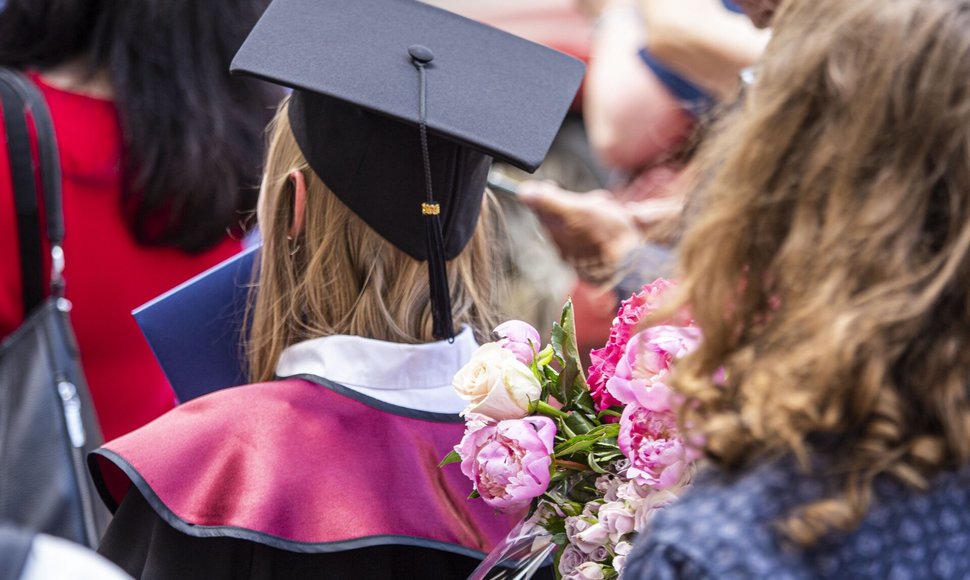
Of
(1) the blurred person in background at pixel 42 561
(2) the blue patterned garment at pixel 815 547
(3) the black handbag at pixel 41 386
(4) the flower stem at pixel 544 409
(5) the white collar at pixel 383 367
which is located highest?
(2) the blue patterned garment at pixel 815 547

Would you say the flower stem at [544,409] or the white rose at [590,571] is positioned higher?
the flower stem at [544,409]

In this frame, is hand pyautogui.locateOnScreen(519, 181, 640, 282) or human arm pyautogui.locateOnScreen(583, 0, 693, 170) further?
human arm pyautogui.locateOnScreen(583, 0, 693, 170)

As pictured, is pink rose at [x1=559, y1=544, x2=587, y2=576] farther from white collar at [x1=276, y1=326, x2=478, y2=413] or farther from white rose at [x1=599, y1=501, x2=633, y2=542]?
white collar at [x1=276, y1=326, x2=478, y2=413]

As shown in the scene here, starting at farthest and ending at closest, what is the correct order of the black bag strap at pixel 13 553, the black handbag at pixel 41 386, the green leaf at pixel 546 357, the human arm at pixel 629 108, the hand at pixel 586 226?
the human arm at pixel 629 108
the hand at pixel 586 226
the black handbag at pixel 41 386
the green leaf at pixel 546 357
the black bag strap at pixel 13 553

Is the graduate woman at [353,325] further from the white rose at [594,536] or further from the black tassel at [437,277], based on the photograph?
the white rose at [594,536]

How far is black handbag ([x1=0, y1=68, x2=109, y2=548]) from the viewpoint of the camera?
6.98 feet

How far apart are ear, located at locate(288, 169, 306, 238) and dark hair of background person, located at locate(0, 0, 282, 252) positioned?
655 millimetres

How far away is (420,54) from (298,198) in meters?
0.30

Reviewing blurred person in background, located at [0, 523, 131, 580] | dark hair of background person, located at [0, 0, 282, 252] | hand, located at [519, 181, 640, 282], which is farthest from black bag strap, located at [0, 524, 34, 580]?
hand, located at [519, 181, 640, 282]

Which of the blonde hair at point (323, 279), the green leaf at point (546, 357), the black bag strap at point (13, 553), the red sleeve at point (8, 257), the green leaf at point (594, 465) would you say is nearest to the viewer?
the black bag strap at point (13, 553)

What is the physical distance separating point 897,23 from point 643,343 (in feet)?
1.39

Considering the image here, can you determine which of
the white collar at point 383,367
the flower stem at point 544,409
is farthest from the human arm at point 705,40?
the flower stem at point 544,409

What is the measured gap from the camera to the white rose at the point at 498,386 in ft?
4.62

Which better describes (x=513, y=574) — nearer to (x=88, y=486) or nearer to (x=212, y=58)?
(x=88, y=486)
